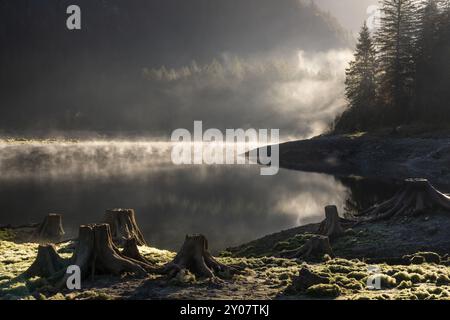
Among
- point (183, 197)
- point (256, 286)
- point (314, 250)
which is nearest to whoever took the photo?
point (256, 286)

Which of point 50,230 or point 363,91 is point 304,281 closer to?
point 50,230

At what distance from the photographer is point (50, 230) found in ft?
128

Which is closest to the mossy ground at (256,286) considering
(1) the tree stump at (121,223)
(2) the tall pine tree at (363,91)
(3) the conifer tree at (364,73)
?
(1) the tree stump at (121,223)

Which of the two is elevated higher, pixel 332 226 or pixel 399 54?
pixel 399 54

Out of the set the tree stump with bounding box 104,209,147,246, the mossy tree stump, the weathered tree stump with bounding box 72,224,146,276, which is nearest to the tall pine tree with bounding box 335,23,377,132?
the tree stump with bounding box 104,209,147,246

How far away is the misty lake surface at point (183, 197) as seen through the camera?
151 ft

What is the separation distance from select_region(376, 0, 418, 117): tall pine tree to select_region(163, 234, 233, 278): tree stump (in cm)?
9026

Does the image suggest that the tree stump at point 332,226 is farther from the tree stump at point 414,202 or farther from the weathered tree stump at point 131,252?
the weathered tree stump at point 131,252

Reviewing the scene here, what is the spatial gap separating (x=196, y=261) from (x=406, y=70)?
94.5 m

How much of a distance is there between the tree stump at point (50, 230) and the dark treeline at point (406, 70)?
8085cm

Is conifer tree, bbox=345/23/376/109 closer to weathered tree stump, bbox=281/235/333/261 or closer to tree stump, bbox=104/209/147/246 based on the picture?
weathered tree stump, bbox=281/235/333/261

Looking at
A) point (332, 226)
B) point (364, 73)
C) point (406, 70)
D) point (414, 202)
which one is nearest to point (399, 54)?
point (406, 70)

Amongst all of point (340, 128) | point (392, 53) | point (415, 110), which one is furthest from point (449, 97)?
point (340, 128)
